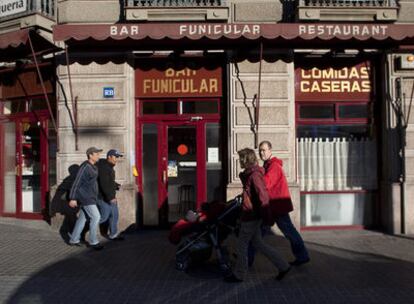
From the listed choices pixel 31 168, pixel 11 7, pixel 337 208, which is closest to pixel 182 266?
pixel 337 208

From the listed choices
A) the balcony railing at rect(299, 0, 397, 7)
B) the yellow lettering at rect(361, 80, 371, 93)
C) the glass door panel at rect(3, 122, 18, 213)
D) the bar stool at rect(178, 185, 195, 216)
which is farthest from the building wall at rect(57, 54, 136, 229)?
the yellow lettering at rect(361, 80, 371, 93)

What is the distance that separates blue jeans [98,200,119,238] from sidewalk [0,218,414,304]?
28 centimetres

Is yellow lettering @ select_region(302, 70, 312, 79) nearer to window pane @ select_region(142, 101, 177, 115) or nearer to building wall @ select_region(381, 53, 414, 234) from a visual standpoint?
building wall @ select_region(381, 53, 414, 234)

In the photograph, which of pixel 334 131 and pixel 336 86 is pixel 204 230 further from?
pixel 336 86

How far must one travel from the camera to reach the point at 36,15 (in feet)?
30.7

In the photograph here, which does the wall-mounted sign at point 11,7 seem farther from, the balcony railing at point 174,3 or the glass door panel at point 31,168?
the glass door panel at point 31,168

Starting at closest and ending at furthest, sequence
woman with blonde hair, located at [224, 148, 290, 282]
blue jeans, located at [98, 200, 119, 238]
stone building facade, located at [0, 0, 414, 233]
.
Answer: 1. woman with blonde hair, located at [224, 148, 290, 282]
2. blue jeans, located at [98, 200, 119, 238]
3. stone building facade, located at [0, 0, 414, 233]

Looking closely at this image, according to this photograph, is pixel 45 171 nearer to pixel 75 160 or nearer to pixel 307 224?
pixel 75 160

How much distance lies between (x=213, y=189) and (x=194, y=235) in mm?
3179

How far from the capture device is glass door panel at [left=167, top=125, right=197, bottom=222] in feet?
32.3

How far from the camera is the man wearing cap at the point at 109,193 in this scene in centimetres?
847

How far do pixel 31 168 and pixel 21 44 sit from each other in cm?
315

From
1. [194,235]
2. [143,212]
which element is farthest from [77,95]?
[194,235]

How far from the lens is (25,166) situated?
10891 mm
